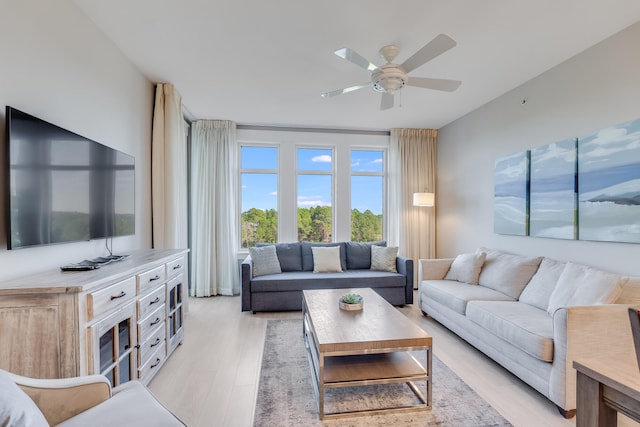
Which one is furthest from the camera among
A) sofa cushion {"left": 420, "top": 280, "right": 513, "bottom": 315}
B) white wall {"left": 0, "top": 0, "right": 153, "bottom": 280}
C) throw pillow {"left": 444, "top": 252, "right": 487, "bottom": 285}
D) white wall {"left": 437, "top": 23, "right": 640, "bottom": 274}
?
throw pillow {"left": 444, "top": 252, "right": 487, "bottom": 285}

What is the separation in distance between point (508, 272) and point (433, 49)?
2.31 m

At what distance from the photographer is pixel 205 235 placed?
4.70 meters

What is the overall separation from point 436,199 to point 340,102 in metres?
2.53

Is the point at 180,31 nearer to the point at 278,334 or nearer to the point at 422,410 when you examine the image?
the point at 278,334

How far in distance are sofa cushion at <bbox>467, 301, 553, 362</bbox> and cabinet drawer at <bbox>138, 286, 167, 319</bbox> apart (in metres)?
2.66

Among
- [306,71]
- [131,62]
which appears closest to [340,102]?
[306,71]

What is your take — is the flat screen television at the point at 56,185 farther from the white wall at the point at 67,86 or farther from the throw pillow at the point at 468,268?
the throw pillow at the point at 468,268

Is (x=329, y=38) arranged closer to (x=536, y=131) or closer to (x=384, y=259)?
(x=536, y=131)

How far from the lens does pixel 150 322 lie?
7.41ft

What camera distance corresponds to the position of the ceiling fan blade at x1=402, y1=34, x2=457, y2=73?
2033 mm

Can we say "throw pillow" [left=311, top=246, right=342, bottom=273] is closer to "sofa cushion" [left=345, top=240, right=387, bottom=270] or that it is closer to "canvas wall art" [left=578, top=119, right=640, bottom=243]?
"sofa cushion" [left=345, top=240, right=387, bottom=270]

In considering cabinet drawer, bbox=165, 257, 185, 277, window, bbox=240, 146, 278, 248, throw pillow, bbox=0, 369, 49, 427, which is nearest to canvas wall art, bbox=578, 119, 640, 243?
throw pillow, bbox=0, 369, 49, 427

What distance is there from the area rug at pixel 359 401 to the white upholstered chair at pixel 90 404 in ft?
2.81

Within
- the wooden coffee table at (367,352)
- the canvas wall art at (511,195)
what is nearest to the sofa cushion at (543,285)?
the canvas wall art at (511,195)
